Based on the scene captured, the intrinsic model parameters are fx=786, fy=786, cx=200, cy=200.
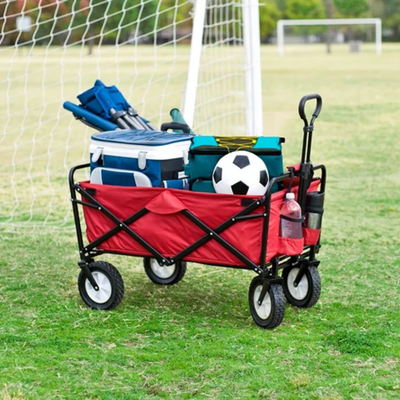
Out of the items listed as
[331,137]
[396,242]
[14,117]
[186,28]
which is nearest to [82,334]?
[396,242]

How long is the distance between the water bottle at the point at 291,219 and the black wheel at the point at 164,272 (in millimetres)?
1071

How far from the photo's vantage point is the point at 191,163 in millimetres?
4168

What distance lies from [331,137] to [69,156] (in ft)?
13.3

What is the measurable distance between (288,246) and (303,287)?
1.65 ft

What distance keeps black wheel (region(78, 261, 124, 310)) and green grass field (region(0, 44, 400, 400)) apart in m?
0.07

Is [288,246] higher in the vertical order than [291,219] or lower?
lower

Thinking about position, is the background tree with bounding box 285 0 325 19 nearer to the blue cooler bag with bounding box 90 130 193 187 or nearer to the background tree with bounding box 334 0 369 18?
the background tree with bounding box 334 0 369 18

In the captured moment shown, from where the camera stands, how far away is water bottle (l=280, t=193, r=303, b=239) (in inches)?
159

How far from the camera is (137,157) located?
4.21 m

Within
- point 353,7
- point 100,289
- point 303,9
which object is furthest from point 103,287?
point 353,7

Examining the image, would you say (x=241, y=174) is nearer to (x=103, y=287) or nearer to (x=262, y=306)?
(x=262, y=306)

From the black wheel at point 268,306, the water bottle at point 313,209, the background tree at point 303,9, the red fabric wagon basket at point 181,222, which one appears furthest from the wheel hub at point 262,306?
the background tree at point 303,9

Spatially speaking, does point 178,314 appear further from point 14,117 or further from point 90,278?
point 14,117

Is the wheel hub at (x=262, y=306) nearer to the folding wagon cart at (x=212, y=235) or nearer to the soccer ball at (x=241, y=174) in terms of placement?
the folding wagon cart at (x=212, y=235)
